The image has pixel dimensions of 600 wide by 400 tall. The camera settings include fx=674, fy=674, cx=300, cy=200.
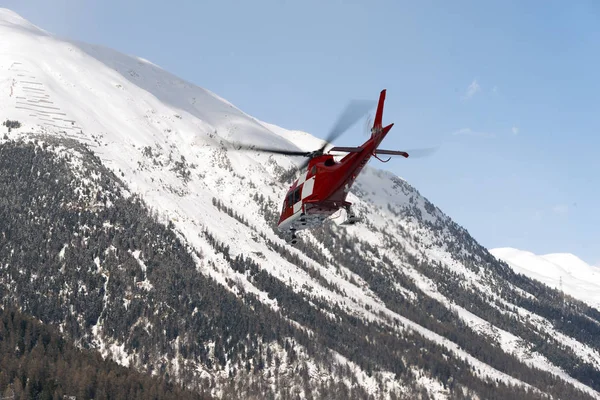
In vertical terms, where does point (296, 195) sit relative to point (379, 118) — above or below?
below

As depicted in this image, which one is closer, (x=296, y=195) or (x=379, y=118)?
(x=379, y=118)

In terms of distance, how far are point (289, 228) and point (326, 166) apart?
1056cm

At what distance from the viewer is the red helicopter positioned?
7175cm

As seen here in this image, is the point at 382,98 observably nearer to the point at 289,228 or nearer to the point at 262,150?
the point at 262,150

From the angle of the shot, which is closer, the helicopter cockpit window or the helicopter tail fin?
the helicopter tail fin

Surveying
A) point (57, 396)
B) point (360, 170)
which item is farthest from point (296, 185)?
point (57, 396)

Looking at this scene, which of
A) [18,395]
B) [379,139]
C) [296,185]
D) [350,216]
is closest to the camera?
[379,139]

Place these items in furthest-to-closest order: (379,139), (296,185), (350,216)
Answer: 1. (296,185)
2. (350,216)
3. (379,139)

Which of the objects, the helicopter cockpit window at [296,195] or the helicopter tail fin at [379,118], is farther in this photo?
the helicopter cockpit window at [296,195]

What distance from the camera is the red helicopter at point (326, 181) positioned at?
235 ft

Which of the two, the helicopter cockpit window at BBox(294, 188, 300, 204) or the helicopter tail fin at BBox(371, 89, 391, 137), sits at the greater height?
the helicopter tail fin at BBox(371, 89, 391, 137)

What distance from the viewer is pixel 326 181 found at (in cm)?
7619

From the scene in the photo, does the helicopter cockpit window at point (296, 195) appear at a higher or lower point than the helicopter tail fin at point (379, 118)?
lower

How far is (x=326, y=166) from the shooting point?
3046 inches
